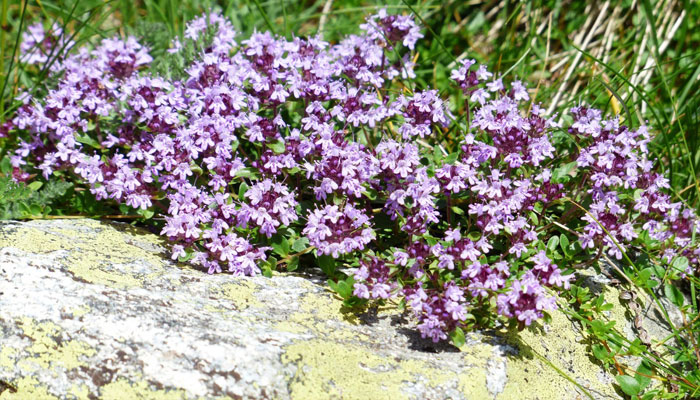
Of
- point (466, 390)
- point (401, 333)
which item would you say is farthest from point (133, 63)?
point (466, 390)

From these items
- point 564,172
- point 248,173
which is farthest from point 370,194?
point 564,172

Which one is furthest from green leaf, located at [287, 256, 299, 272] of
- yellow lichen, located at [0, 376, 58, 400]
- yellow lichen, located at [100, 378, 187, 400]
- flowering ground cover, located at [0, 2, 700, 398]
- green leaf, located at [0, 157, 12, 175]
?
green leaf, located at [0, 157, 12, 175]

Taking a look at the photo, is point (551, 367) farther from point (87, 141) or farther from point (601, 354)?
point (87, 141)

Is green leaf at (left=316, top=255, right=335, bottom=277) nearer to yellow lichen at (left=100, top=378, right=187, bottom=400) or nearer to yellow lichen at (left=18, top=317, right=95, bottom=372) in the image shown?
yellow lichen at (left=100, top=378, right=187, bottom=400)

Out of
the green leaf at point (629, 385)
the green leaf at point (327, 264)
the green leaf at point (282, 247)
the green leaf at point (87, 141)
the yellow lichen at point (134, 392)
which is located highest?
the green leaf at point (87, 141)

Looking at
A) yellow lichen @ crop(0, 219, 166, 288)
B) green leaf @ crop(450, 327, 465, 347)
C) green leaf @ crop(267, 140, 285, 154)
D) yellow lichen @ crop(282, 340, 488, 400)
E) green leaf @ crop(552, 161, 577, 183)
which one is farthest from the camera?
green leaf @ crop(552, 161, 577, 183)

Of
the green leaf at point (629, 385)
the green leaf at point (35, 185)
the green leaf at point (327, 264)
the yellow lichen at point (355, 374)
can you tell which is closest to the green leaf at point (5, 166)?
the green leaf at point (35, 185)

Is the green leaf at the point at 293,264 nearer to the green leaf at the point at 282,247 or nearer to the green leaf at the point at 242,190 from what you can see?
the green leaf at the point at 282,247

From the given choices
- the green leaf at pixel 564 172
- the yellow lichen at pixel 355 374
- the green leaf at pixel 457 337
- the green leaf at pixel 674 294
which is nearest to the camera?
the yellow lichen at pixel 355 374
